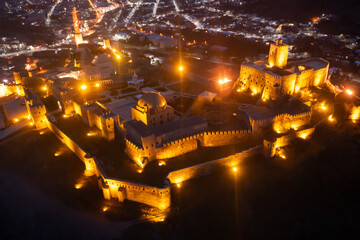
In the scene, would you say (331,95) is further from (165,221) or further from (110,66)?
(110,66)

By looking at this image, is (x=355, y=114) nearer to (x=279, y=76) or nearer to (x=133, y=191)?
(x=279, y=76)

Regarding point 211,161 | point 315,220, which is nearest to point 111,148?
point 211,161

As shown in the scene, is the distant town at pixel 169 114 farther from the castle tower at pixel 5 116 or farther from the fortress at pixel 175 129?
the castle tower at pixel 5 116

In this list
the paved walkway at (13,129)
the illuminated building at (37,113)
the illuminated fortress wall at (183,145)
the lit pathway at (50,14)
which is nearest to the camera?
the illuminated fortress wall at (183,145)

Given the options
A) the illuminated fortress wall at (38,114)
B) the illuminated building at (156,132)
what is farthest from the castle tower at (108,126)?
the illuminated fortress wall at (38,114)

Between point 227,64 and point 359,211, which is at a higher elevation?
point 227,64

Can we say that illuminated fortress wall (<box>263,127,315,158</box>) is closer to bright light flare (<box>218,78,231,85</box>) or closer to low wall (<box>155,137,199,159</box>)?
low wall (<box>155,137,199,159</box>)

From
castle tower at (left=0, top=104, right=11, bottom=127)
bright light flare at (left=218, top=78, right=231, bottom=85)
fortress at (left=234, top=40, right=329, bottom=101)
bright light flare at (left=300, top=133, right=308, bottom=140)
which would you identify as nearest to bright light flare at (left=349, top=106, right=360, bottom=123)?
fortress at (left=234, top=40, right=329, bottom=101)
